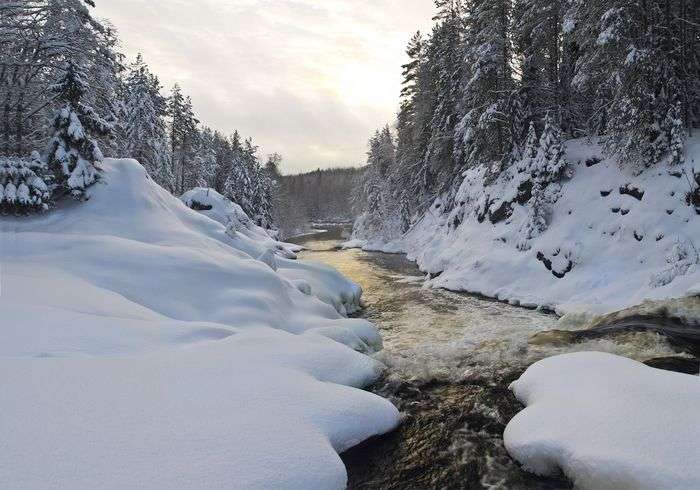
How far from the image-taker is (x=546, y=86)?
936 inches

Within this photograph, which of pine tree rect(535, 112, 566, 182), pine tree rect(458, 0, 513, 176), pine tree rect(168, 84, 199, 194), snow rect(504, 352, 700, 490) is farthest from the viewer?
pine tree rect(168, 84, 199, 194)

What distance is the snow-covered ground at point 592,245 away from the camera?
13.4 meters

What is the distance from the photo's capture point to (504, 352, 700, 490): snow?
452 cm

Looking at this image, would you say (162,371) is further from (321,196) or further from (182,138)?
(321,196)

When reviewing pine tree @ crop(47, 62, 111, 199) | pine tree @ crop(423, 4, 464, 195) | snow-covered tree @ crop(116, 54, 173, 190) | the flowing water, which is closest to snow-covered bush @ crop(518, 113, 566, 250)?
the flowing water

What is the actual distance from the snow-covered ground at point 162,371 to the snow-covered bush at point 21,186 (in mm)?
404

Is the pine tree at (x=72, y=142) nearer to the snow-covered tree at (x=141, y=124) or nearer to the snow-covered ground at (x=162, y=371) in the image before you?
the snow-covered ground at (x=162, y=371)

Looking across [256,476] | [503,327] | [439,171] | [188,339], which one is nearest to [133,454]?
[256,476]

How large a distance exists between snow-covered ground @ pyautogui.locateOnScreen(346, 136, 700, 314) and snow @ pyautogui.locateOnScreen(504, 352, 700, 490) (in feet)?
19.1

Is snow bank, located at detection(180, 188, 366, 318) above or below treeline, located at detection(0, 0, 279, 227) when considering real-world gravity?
below

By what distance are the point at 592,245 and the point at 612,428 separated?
12739 mm

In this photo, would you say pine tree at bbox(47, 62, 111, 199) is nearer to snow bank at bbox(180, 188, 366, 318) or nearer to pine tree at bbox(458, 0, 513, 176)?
snow bank at bbox(180, 188, 366, 318)

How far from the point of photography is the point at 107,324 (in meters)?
7.10

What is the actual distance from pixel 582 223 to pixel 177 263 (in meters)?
15.0
